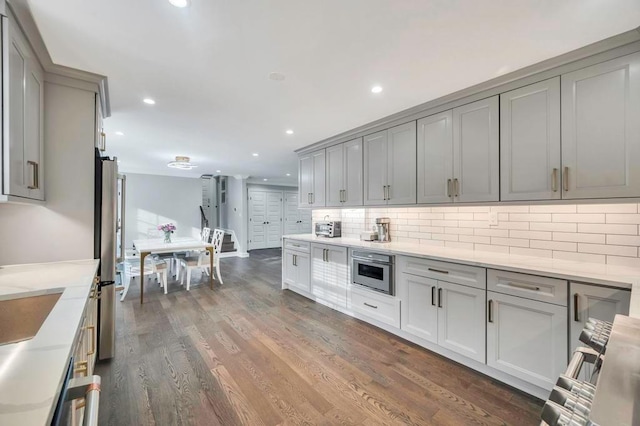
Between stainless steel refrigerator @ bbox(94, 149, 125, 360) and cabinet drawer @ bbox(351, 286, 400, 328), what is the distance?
252 centimetres

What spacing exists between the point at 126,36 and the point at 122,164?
5.70 metres

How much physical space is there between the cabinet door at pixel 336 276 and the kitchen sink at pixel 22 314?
2.68m

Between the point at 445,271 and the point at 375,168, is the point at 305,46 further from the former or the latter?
the point at 445,271

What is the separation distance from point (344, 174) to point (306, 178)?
3.12 ft

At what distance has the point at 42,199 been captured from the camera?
6.70ft

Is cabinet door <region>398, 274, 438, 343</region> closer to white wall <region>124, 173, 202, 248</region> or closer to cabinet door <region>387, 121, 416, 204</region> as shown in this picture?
cabinet door <region>387, 121, 416, 204</region>

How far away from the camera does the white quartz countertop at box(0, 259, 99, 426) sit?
60 centimetres

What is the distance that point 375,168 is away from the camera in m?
3.45

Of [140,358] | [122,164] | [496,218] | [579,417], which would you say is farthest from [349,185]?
[122,164]

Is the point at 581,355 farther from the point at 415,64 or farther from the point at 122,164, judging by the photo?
the point at 122,164

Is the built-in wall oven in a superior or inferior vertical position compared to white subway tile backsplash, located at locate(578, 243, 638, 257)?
inferior

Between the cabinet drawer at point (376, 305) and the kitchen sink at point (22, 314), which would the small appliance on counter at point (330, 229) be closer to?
the cabinet drawer at point (376, 305)

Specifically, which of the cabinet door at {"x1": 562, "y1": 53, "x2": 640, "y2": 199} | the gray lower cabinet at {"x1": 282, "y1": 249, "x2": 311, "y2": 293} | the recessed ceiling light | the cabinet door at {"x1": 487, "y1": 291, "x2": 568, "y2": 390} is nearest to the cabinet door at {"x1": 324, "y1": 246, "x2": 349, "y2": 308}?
the gray lower cabinet at {"x1": 282, "y1": 249, "x2": 311, "y2": 293}

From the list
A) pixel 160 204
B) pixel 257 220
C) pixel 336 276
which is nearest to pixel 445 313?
pixel 336 276
